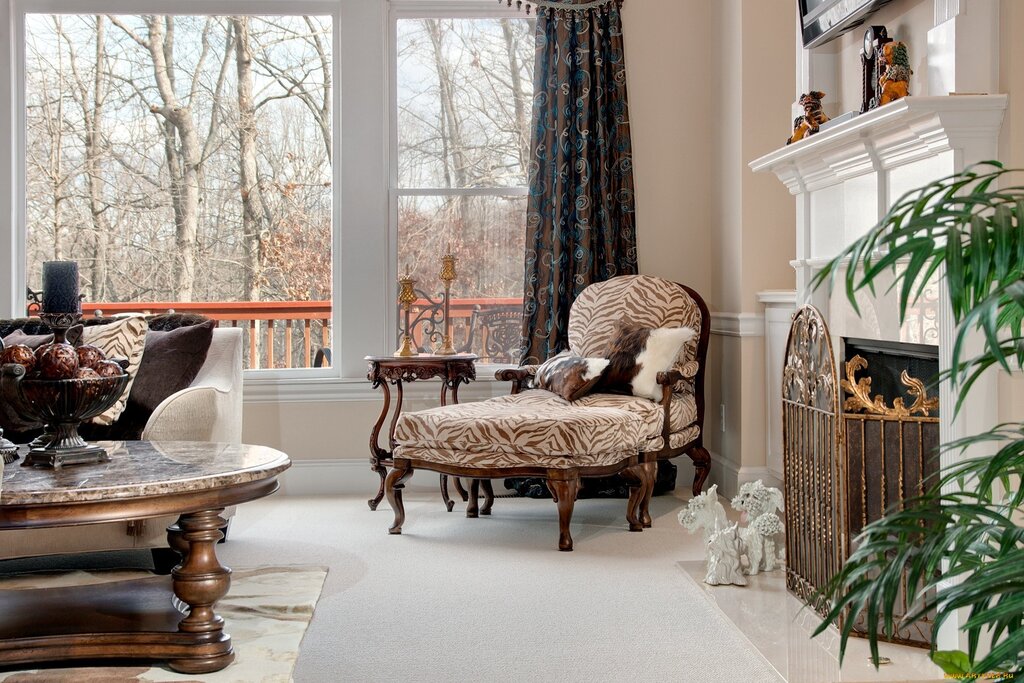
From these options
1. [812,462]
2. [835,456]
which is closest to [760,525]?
[812,462]

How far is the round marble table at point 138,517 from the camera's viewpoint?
7.47ft

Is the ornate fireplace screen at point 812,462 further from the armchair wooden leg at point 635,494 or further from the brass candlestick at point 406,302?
the brass candlestick at point 406,302

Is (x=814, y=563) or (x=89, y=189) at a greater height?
(x=89, y=189)

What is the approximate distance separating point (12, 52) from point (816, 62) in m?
3.75

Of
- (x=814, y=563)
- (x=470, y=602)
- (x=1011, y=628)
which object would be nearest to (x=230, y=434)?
(x=470, y=602)

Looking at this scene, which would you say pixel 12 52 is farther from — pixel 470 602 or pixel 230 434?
pixel 470 602

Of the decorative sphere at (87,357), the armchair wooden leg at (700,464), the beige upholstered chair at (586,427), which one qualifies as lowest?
the armchair wooden leg at (700,464)

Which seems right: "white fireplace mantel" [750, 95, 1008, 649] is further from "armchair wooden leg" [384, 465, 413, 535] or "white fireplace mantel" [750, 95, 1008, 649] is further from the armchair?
the armchair

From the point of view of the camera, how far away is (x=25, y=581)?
324cm

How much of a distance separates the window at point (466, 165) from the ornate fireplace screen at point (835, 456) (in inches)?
84.2

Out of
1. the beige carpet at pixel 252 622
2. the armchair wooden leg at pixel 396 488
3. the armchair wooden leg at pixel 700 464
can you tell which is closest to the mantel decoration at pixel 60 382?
the beige carpet at pixel 252 622

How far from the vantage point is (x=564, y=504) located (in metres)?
3.67

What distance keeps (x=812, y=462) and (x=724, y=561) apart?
49 cm

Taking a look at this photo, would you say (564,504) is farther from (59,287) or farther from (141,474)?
(59,287)
